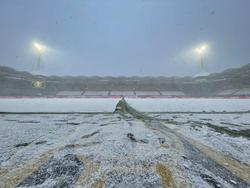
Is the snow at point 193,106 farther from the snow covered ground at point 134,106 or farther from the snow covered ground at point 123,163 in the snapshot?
the snow covered ground at point 123,163

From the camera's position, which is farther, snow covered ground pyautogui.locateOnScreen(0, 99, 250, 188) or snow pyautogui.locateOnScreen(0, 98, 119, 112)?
snow pyautogui.locateOnScreen(0, 98, 119, 112)

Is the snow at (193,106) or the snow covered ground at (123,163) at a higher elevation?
the snow at (193,106)

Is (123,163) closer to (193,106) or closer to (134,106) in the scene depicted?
(134,106)

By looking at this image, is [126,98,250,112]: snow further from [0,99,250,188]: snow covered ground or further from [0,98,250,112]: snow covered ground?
[0,99,250,188]: snow covered ground

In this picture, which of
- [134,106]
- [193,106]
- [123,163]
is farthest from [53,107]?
[193,106]

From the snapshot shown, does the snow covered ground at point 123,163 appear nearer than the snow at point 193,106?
Yes

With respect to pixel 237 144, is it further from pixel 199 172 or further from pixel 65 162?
pixel 65 162

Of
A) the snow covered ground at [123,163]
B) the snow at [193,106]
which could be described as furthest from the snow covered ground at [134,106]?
the snow covered ground at [123,163]

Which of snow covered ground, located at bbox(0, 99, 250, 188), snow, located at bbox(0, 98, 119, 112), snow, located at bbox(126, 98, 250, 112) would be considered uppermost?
snow, located at bbox(126, 98, 250, 112)

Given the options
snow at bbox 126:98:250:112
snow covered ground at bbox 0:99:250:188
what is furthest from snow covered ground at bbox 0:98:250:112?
snow covered ground at bbox 0:99:250:188

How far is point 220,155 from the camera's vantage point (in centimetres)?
89

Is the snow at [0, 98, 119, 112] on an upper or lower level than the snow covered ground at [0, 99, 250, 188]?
upper

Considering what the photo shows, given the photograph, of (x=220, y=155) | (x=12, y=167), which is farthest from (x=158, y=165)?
(x=12, y=167)

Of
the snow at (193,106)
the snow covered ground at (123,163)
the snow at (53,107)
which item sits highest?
the snow at (193,106)
